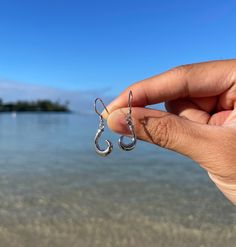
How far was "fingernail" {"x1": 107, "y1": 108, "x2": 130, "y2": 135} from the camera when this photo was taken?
60.3 inches

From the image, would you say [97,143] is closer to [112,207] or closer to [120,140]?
[120,140]

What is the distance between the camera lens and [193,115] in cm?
187

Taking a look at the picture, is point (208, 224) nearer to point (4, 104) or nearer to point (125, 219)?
point (125, 219)

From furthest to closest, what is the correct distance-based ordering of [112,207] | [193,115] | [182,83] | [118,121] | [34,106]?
[34,106], [112,207], [193,115], [182,83], [118,121]

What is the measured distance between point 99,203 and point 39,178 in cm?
187

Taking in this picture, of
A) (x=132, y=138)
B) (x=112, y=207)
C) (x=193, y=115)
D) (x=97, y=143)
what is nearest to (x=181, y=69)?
(x=193, y=115)

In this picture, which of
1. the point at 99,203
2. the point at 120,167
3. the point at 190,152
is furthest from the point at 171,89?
the point at 120,167

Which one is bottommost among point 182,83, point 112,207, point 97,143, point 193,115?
point 112,207

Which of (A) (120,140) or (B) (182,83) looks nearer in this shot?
(A) (120,140)

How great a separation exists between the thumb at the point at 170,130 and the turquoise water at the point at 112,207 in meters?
2.06

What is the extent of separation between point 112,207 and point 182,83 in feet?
9.99

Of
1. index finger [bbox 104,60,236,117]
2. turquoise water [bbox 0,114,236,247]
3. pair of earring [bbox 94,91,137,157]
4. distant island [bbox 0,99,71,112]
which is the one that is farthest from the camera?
distant island [bbox 0,99,71,112]

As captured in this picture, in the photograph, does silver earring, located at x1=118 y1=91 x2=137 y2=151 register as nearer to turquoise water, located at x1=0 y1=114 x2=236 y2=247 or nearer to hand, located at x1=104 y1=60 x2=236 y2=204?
hand, located at x1=104 y1=60 x2=236 y2=204

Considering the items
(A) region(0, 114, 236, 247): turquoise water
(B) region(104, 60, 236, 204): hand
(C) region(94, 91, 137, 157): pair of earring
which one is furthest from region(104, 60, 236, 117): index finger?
(A) region(0, 114, 236, 247): turquoise water
